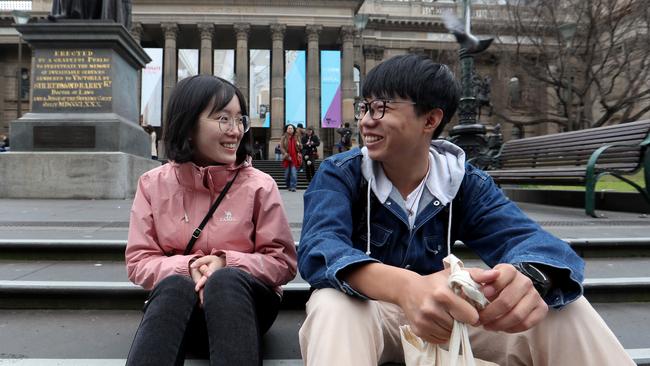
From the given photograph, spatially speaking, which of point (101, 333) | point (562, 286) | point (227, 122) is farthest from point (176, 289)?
point (562, 286)

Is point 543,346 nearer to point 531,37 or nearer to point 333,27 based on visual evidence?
point 531,37

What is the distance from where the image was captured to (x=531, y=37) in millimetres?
19406

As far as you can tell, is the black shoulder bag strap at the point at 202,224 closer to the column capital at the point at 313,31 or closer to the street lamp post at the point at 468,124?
the street lamp post at the point at 468,124

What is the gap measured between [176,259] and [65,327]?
40.9 inches

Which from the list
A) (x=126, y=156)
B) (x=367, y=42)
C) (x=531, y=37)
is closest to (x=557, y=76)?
(x=531, y=37)

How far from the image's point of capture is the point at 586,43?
17.8 metres

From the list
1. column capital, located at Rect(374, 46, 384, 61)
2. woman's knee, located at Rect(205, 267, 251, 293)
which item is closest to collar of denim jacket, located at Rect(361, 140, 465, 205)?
woman's knee, located at Rect(205, 267, 251, 293)

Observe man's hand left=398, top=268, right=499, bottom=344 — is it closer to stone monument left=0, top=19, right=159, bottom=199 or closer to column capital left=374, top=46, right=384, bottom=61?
stone monument left=0, top=19, right=159, bottom=199

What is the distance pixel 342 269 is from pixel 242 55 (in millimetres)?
35015

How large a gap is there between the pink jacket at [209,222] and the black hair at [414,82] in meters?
0.75

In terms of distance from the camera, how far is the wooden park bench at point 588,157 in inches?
207

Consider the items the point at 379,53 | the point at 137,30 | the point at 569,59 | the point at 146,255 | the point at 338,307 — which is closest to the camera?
the point at 338,307

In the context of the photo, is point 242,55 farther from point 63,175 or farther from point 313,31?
point 63,175

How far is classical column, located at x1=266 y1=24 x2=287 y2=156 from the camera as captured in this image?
3469cm
